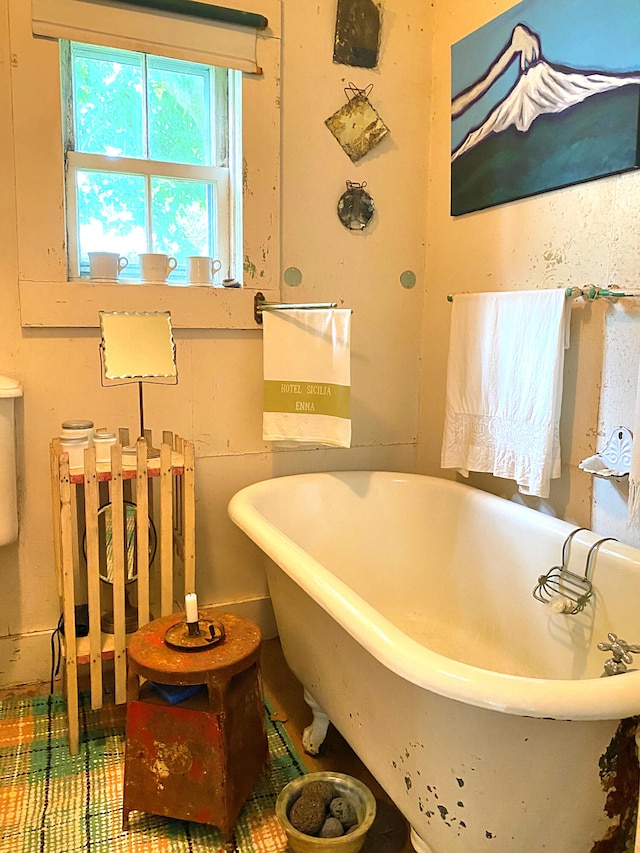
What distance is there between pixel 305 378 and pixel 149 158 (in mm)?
919

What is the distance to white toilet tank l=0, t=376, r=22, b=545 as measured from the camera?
6.22 ft

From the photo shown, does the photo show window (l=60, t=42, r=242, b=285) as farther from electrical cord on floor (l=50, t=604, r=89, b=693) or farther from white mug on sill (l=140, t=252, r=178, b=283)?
electrical cord on floor (l=50, t=604, r=89, b=693)

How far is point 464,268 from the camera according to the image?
2.40 metres

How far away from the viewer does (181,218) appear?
2354 mm

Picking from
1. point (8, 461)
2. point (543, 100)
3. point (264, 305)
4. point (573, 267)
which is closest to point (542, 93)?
point (543, 100)

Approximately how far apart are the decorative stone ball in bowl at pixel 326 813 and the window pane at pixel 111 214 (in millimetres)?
1684

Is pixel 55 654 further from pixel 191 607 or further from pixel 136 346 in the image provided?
pixel 136 346

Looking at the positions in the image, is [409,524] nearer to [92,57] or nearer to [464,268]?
[464,268]

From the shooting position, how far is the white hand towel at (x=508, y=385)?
6.16ft

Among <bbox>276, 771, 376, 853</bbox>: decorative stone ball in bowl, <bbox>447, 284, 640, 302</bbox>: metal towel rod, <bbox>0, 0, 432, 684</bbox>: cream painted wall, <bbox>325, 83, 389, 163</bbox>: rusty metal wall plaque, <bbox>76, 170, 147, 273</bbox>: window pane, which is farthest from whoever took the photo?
<bbox>325, 83, 389, 163</bbox>: rusty metal wall plaque

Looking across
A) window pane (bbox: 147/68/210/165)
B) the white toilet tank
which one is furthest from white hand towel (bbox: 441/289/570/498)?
the white toilet tank

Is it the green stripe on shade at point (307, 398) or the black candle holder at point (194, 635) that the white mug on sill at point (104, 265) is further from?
the black candle holder at point (194, 635)

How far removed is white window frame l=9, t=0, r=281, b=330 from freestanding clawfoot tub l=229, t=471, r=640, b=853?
0.67 meters

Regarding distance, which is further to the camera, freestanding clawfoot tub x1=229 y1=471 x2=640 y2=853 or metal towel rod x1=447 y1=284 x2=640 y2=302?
metal towel rod x1=447 y1=284 x2=640 y2=302
